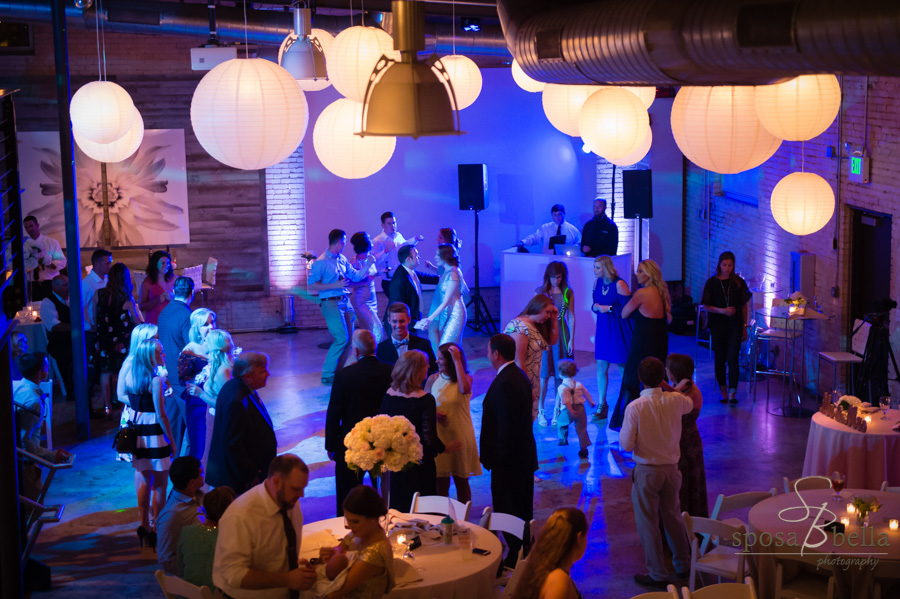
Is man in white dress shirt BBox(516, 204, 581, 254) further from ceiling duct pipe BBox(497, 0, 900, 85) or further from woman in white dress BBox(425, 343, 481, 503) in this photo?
ceiling duct pipe BBox(497, 0, 900, 85)

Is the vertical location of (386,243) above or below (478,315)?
above

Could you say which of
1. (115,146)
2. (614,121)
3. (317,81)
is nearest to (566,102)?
(614,121)

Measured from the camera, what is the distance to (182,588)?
4465mm

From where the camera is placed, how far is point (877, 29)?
12.1 feet

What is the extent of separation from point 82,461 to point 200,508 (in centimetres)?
365

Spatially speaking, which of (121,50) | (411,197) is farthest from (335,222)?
(121,50)

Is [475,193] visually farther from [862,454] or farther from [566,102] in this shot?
[862,454]

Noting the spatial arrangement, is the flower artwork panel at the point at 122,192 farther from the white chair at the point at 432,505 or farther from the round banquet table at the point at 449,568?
the round banquet table at the point at 449,568

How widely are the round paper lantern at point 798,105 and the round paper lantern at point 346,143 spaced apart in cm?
211

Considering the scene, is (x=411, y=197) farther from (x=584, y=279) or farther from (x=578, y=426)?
(x=578, y=426)

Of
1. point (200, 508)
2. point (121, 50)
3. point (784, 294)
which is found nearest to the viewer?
point (200, 508)

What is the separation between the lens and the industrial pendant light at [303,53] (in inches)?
269

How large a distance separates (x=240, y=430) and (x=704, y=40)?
336 cm

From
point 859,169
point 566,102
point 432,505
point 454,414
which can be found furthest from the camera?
point 859,169
